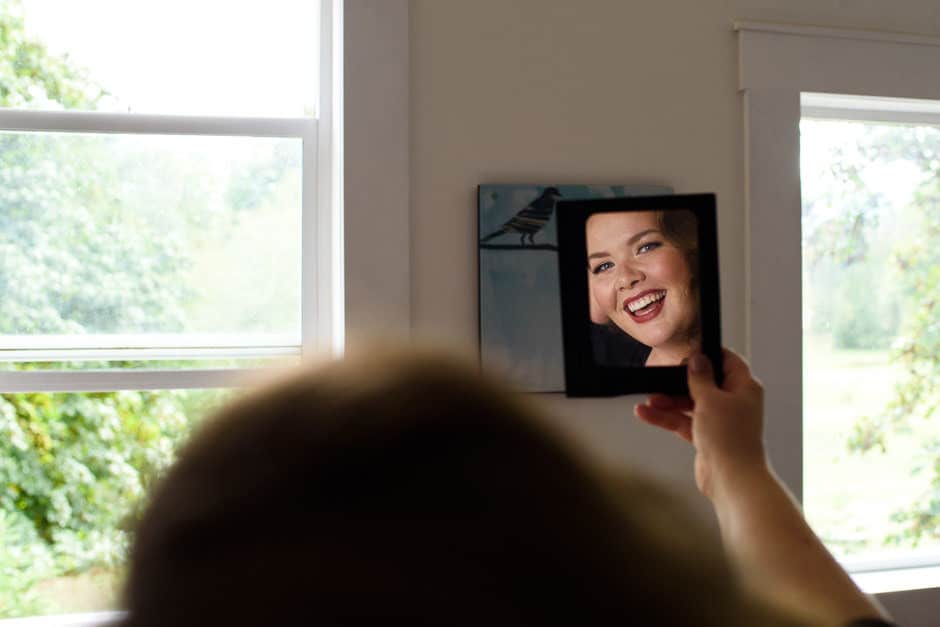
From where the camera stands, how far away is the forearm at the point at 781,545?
2.34ft

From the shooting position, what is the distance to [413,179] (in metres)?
2.61

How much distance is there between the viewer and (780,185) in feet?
9.53

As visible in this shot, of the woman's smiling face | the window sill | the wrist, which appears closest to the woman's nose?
the woman's smiling face

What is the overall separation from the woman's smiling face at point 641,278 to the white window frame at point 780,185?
1316mm

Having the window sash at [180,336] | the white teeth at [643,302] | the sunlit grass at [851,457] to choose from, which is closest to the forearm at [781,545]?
the white teeth at [643,302]

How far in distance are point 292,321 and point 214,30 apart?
0.79 metres

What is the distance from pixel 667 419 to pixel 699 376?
60 mm

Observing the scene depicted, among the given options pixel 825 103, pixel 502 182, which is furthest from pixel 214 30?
pixel 825 103

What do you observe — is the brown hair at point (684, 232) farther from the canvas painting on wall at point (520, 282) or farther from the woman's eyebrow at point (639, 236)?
the canvas painting on wall at point (520, 282)

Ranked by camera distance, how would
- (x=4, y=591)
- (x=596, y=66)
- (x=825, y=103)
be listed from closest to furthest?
(x=4, y=591) < (x=596, y=66) < (x=825, y=103)

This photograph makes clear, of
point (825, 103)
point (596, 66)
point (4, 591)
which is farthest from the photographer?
point (825, 103)

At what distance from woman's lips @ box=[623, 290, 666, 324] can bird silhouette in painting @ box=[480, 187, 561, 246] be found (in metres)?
0.95

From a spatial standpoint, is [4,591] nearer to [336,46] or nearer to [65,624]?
[65,624]

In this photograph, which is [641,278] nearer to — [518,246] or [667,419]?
[667,419]
